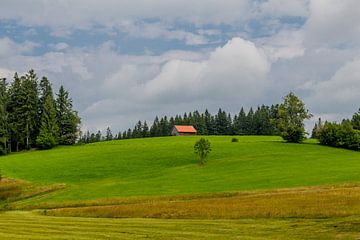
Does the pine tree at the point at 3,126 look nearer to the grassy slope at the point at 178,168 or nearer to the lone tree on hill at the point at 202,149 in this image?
the grassy slope at the point at 178,168

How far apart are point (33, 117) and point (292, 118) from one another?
68.4 m

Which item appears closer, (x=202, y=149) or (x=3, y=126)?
(x=202, y=149)

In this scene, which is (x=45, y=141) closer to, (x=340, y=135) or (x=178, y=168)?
(x=178, y=168)

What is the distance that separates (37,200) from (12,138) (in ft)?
227

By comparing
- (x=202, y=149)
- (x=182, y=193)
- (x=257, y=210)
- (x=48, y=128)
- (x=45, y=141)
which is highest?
(x=48, y=128)

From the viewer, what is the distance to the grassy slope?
6769 centimetres

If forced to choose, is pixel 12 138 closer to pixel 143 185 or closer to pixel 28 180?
pixel 28 180

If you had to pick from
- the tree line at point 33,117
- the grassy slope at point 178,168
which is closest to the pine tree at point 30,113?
the tree line at point 33,117

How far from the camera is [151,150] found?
361 ft

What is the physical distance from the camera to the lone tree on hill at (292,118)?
125062mm

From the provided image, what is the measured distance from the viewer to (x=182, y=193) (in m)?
62.1

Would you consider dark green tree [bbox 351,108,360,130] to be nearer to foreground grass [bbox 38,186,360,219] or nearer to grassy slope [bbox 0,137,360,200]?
grassy slope [bbox 0,137,360,200]

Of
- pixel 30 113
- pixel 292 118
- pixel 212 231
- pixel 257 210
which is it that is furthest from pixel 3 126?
pixel 212 231

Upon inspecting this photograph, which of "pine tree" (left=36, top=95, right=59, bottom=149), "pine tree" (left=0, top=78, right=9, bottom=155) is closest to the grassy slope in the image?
"pine tree" (left=36, top=95, right=59, bottom=149)
